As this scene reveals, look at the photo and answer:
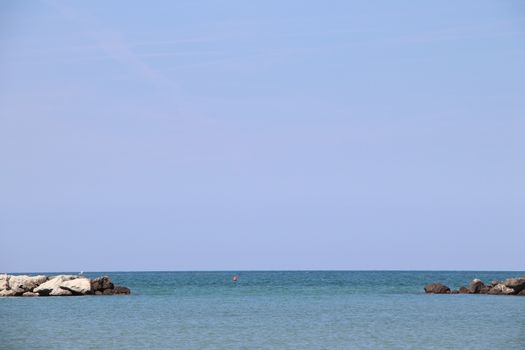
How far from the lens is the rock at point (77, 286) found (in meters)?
87.3

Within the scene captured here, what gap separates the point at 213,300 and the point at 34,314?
81.5 ft

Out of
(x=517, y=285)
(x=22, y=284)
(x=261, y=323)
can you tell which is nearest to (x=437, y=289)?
(x=517, y=285)

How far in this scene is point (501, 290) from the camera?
90.8 metres

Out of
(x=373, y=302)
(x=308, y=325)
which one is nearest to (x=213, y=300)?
(x=373, y=302)

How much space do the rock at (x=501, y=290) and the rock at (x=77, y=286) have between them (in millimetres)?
46936

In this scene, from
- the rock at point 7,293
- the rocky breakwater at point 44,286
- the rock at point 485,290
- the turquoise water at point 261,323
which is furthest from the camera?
the rock at point 485,290

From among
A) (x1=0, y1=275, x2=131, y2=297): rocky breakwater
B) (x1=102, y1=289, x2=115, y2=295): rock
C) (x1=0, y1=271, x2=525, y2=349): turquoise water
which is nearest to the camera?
(x1=0, y1=271, x2=525, y2=349): turquoise water

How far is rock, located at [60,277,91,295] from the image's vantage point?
87312mm

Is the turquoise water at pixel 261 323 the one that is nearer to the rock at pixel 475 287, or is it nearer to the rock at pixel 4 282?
the rock at pixel 4 282

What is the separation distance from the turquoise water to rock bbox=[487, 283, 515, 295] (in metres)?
6.17

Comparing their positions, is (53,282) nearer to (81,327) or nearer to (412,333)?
(81,327)

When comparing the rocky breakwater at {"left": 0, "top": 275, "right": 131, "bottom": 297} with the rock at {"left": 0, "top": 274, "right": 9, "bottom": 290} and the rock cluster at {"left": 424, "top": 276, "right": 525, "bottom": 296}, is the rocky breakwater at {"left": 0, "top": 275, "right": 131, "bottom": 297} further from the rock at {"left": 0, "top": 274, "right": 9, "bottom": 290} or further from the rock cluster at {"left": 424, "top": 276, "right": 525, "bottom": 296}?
the rock cluster at {"left": 424, "top": 276, "right": 525, "bottom": 296}

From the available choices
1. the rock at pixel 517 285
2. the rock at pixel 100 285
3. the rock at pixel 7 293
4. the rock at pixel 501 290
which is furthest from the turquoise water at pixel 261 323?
the rock at pixel 100 285

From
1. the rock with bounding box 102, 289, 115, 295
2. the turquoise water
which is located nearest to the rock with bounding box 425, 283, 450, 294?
the turquoise water
